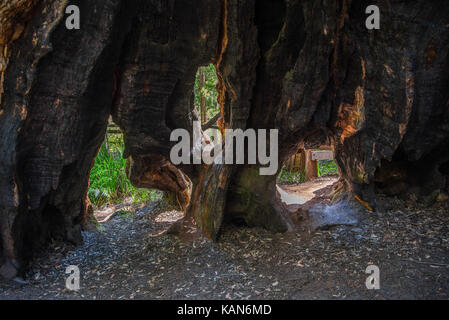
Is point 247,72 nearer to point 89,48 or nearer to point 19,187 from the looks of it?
point 89,48

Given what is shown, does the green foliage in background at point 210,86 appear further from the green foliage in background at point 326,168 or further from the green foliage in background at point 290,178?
the green foliage in background at point 326,168

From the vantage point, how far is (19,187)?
2963 mm

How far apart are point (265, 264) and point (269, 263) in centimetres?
4

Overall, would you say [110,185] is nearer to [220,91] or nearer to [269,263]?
[220,91]

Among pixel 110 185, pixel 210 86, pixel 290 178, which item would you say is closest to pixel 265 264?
pixel 110 185

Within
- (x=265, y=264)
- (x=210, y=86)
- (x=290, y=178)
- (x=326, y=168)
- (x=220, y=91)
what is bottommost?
(x=265, y=264)

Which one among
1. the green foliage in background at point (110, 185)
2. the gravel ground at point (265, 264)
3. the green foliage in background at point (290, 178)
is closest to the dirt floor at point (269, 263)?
the gravel ground at point (265, 264)

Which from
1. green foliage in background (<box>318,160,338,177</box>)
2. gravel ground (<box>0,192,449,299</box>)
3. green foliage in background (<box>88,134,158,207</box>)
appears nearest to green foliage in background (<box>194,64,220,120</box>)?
green foliage in background (<box>88,134,158,207</box>)

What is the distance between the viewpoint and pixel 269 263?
3.15m

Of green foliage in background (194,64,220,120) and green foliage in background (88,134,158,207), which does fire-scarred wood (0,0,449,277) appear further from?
green foliage in background (194,64,220,120)

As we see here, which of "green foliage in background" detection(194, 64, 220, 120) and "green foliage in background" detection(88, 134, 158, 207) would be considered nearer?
"green foliage in background" detection(88, 134, 158, 207)

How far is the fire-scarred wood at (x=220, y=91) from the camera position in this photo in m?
2.96

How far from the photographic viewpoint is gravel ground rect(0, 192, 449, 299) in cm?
262

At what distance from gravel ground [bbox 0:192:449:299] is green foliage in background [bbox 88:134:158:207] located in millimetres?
2541
